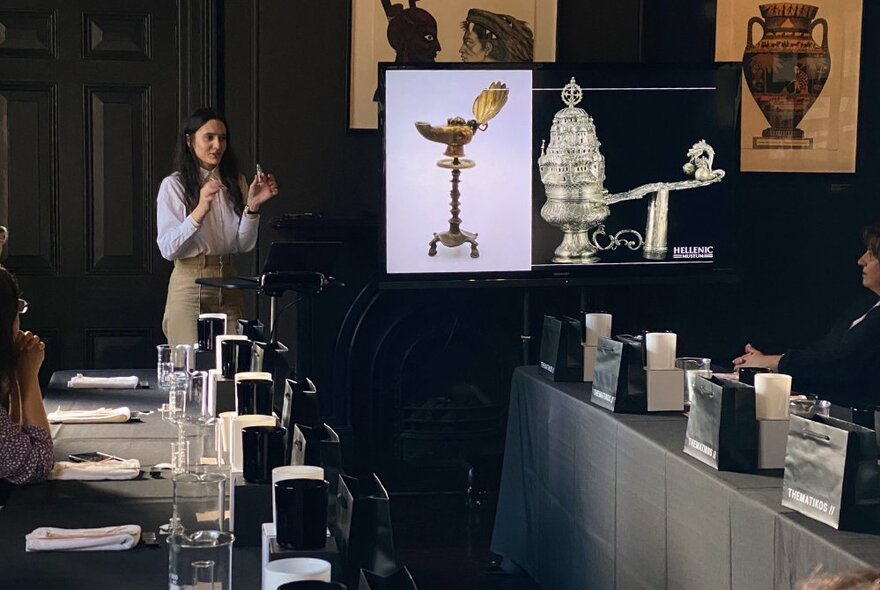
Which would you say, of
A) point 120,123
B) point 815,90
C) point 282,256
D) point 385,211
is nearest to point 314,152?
point 385,211

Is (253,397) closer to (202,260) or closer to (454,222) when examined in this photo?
(202,260)

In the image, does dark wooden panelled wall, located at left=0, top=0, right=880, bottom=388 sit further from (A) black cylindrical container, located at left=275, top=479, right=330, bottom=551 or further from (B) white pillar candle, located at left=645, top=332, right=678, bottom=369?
(A) black cylindrical container, located at left=275, top=479, right=330, bottom=551

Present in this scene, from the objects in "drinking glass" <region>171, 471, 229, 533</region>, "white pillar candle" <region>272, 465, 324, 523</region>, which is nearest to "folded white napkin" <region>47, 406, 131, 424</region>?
"drinking glass" <region>171, 471, 229, 533</region>

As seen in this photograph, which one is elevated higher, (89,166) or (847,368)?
(89,166)

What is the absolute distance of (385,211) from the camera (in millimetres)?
4980

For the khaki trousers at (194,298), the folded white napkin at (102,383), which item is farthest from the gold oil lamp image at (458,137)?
the folded white napkin at (102,383)

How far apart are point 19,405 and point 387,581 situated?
4.77ft

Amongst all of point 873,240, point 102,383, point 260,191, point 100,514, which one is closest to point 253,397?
point 100,514

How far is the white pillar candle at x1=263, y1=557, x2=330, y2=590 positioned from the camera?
1413 mm

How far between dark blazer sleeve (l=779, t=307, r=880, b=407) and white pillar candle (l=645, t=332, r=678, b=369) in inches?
46.2

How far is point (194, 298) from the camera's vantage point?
4.59 metres

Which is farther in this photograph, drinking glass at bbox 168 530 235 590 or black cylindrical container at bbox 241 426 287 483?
black cylindrical container at bbox 241 426 287 483

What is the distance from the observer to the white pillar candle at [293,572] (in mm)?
1413

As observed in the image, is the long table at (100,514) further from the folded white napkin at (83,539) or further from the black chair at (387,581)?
the black chair at (387,581)
